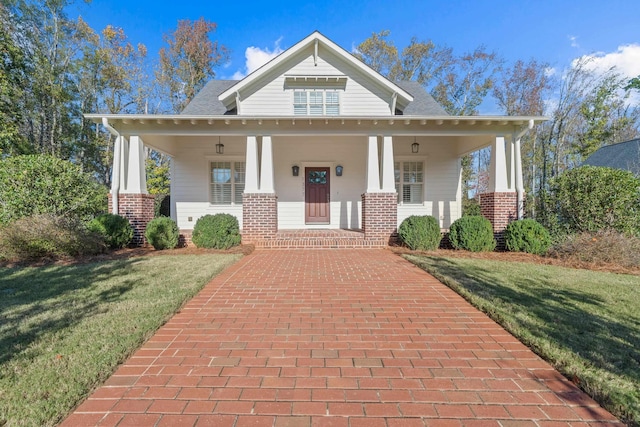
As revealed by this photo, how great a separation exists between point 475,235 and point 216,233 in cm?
684

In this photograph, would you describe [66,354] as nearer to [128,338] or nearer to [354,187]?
[128,338]

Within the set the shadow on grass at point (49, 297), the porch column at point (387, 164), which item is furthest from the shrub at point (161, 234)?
the porch column at point (387, 164)

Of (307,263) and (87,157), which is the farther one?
(87,157)

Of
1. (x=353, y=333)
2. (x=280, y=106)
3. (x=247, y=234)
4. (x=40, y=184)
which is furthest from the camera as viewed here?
(x=280, y=106)

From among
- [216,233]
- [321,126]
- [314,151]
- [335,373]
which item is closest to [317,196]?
[314,151]

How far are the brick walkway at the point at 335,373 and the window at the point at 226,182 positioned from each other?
7461 millimetres

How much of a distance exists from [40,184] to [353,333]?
9181 millimetres

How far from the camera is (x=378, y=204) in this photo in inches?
339

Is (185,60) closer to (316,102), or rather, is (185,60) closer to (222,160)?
(222,160)

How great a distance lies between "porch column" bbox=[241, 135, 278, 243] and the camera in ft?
28.0

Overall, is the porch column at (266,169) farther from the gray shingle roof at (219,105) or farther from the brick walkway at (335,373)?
the brick walkway at (335,373)

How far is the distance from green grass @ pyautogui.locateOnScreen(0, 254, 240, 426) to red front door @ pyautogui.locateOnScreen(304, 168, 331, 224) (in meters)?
5.21

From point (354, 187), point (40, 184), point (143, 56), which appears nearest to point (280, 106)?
point (354, 187)

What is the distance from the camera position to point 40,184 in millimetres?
7707
